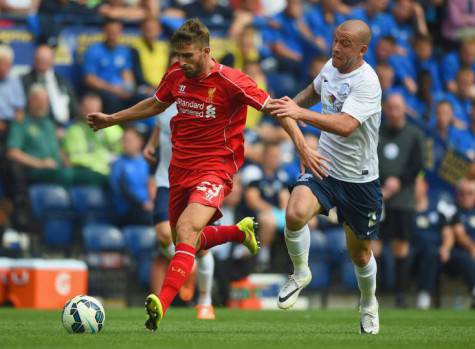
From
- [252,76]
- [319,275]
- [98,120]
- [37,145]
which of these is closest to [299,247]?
[98,120]

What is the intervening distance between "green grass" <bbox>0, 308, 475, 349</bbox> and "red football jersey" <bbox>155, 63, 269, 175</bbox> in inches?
55.9

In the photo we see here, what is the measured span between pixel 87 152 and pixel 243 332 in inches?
259

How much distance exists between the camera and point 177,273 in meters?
8.44

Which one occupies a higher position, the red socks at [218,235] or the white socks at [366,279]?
the red socks at [218,235]

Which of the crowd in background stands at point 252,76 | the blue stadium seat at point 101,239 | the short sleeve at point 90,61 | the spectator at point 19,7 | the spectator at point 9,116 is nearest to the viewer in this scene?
the spectator at point 9,116

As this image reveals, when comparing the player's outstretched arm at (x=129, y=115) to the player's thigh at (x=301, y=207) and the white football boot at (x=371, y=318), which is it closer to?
the player's thigh at (x=301, y=207)

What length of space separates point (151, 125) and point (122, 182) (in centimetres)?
174

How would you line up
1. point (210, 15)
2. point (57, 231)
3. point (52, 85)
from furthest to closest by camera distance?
1. point (210, 15)
2. point (52, 85)
3. point (57, 231)

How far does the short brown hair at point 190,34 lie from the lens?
8.77m

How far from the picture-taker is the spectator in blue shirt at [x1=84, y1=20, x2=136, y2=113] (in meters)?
16.1

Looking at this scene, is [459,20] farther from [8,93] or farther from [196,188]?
[196,188]

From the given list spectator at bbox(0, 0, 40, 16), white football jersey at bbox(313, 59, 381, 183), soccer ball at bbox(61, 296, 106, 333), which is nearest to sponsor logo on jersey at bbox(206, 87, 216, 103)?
white football jersey at bbox(313, 59, 381, 183)

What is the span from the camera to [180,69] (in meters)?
9.22

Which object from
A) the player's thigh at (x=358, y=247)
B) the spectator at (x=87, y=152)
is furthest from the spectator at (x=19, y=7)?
the player's thigh at (x=358, y=247)
